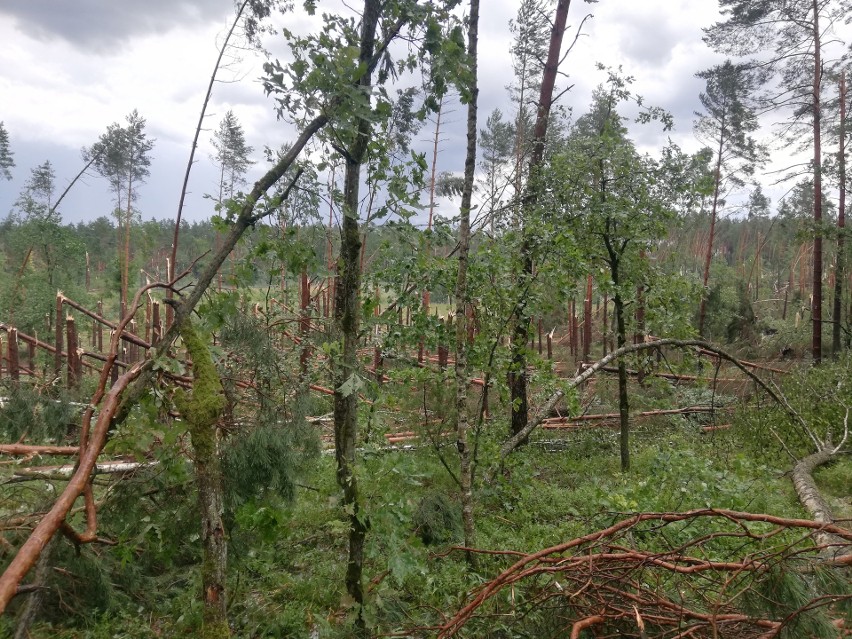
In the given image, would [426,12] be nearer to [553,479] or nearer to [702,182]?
[702,182]

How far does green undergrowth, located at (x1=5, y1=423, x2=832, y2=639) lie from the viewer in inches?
128

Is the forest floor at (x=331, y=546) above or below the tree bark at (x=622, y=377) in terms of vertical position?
below

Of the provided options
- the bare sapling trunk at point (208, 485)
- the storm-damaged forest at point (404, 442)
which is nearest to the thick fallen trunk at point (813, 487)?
the storm-damaged forest at point (404, 442)

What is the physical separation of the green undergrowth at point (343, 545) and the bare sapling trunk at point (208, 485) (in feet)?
1.73

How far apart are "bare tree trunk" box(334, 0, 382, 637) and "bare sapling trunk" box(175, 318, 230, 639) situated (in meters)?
0.67

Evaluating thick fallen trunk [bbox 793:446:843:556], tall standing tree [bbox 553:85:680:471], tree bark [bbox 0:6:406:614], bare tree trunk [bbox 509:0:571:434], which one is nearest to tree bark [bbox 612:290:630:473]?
tall standing tree [bbox 553:85:680:471]

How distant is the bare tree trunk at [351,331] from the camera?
2.71m

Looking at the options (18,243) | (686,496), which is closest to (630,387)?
(686,496)

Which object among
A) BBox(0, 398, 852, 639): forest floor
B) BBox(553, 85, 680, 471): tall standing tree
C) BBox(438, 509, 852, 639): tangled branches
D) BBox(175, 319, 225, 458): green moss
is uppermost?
BBox(553, 85, 680, 471): tall standing tree

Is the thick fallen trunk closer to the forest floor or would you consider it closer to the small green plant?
the forest floor

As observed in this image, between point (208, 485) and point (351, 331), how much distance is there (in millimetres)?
1107

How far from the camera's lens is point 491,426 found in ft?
22.6

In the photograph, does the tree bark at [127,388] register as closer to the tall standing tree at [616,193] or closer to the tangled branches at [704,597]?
the tangled branches at [704,597]

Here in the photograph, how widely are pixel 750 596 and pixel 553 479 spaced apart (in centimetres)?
498
